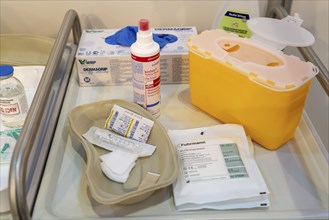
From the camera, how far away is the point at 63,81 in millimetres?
974

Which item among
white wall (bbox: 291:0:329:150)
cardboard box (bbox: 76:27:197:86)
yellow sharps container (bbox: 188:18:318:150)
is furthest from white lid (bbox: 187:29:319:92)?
white wall (bbox: 291:0:329:150)

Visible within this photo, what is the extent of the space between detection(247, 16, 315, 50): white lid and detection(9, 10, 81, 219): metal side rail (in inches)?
16.7

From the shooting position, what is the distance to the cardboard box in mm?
919

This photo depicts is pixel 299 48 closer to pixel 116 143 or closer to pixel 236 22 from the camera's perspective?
pixel 236 22

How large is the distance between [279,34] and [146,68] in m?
0.31

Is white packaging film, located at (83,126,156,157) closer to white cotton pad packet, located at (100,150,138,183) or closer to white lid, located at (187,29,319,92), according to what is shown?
white cotton pad packet, located at (100,150,138,183)

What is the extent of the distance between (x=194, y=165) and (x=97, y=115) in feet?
0.79

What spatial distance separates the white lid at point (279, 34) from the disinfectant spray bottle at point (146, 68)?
9.3 inches

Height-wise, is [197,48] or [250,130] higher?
[197,48]

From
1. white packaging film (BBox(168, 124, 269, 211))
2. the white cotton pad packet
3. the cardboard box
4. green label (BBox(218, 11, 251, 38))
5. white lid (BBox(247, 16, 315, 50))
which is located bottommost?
white packaging film (BBox(168, 124, 269, 211))

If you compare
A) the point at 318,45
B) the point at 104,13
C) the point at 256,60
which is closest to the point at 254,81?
the point at 256,60

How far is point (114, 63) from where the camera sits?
0.93m

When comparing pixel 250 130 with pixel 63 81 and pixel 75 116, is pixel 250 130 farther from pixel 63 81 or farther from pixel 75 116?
pixel 63 81

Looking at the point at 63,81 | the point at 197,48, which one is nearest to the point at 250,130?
the point at 197,48
